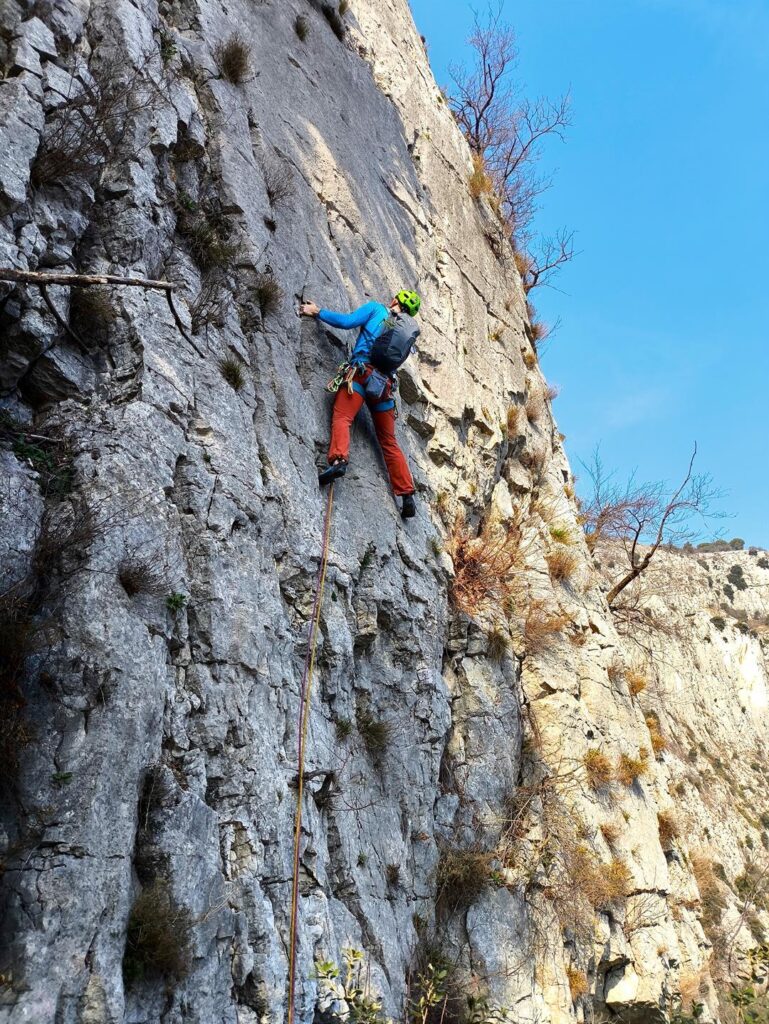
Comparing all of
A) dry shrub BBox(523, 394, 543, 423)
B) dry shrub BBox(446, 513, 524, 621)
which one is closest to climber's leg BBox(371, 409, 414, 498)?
dry shrub BBox(446, 513, 524, 621)

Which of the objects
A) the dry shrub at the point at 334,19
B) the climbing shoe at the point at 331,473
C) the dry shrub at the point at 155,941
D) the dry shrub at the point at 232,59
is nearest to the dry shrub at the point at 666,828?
the climbing shoe at the point at 331,473

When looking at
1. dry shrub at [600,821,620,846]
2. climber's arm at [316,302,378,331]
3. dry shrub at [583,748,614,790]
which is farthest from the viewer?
dry shrub at [583,748,614,790]

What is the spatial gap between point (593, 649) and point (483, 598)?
96.0 inches

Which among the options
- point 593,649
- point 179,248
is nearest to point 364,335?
point 179,248

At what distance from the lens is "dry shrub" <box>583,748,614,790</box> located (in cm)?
971

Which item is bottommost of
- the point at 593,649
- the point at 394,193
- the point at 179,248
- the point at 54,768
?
the point at 54,768

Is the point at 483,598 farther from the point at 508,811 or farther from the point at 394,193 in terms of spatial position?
the point at 394,193

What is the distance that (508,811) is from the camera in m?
8.45

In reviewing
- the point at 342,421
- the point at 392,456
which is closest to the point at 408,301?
the point at 392,456

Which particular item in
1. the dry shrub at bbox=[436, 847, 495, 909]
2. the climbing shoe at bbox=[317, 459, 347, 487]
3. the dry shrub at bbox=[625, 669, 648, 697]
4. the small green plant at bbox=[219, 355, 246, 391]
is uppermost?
the small green plant at bbox=[219, 355, 246, 391]

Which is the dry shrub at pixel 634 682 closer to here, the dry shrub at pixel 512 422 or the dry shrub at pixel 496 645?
the dry shrub at pixel 496 645

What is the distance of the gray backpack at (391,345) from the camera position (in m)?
8.20

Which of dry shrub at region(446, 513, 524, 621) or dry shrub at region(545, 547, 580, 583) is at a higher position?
dry shrub at region(545, 547, 580, 583)

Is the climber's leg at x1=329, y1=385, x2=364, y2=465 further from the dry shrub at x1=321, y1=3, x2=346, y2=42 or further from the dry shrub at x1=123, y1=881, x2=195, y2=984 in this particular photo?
the dry shrub at x1=321, y1=3, x2=346, y2=42
